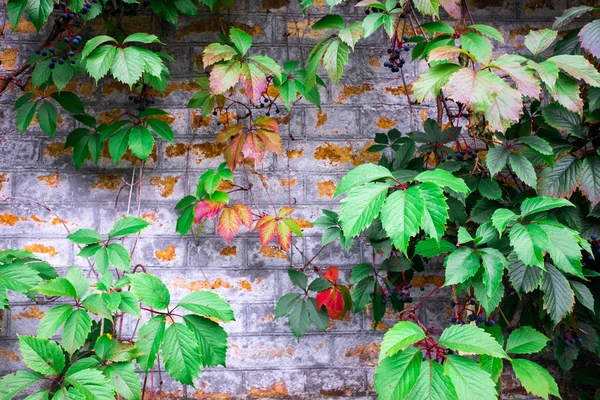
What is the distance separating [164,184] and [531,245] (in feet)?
3.86

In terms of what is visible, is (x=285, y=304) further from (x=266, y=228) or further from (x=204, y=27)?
(x=204, y=27)

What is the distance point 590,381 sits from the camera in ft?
5.58

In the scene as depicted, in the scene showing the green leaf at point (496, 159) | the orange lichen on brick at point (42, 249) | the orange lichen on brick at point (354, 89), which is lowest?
the orange lichen on brick at point (42, 249)

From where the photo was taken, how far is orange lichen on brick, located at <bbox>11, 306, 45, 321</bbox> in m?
1.74

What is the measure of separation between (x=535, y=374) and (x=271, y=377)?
0.85 meters

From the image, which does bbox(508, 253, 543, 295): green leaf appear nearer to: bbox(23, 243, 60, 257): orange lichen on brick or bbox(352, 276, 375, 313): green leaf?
bbox(352, 276, 375, 313): green leaf

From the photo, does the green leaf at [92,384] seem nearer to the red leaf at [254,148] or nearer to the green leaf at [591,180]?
the red leaf at [254,148]

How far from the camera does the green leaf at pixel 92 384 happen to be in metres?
1.21

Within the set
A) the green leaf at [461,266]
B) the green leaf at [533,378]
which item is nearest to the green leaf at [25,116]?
the green leaf at [461,266]

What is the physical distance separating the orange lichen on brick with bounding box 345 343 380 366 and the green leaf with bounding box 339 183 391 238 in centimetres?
88

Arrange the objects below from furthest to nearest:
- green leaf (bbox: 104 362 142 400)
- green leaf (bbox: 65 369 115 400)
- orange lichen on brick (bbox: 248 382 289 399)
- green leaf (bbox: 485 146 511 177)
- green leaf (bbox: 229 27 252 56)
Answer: orange lichen on brick (bbox: 248 382 289 399)
green leaf (bbox: 229 27 252 56)
green leaf (bbox: 485 146 511 177)
green leaf (bbox: 104 362 142 400)
green leaf (bbox: 65 369 115 400)

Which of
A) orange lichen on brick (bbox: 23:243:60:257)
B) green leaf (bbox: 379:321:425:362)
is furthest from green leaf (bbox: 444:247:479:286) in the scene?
orange lichen on brick (bbox: 23:243:60:257)

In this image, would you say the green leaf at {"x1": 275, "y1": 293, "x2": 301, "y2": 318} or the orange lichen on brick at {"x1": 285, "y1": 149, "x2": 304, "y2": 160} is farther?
the orange lichen on brick at {"x1": 285, "y1": 149, "x2": 304, "y2": 160}

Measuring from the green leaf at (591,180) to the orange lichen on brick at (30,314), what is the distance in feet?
5.62
